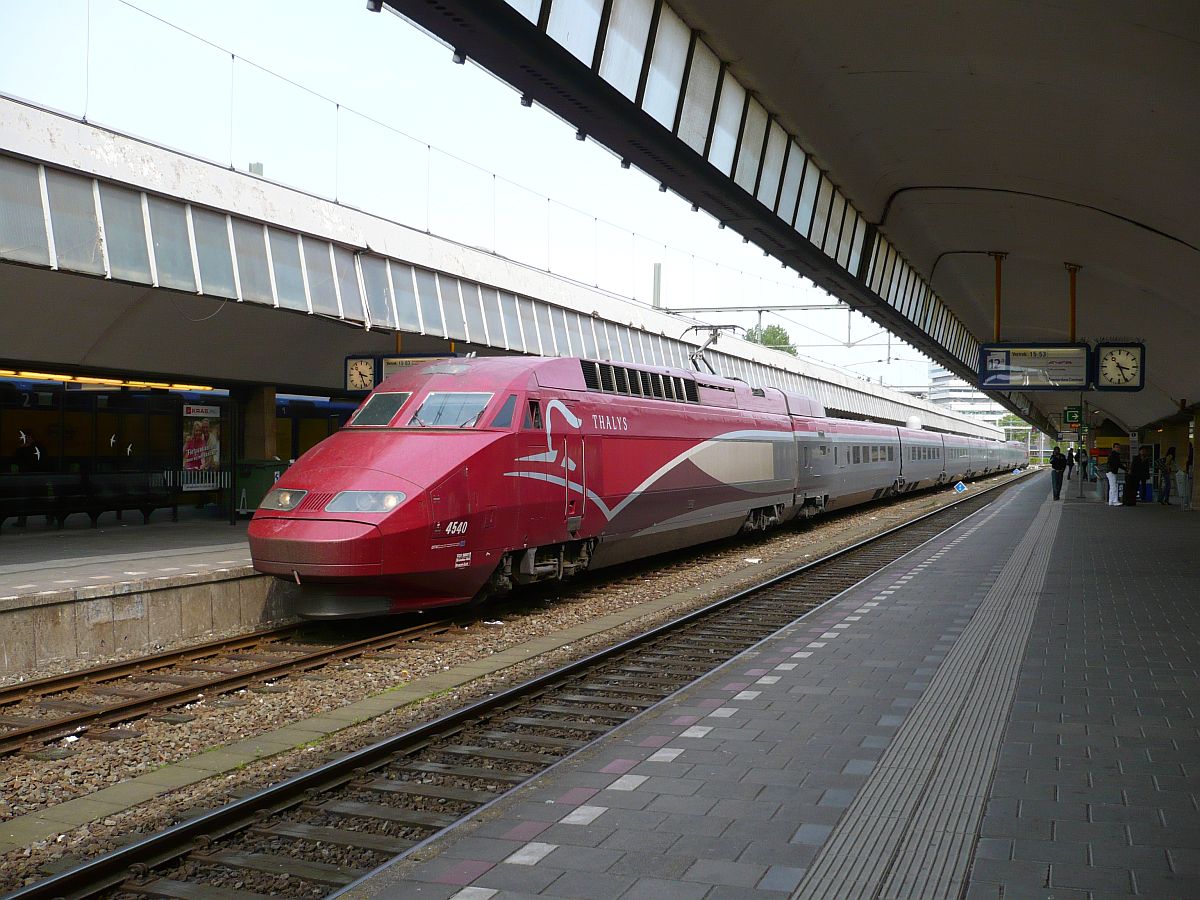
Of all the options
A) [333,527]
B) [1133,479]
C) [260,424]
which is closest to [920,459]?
[1133,479]

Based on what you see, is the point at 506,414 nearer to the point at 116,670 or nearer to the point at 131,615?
the point at 131,615

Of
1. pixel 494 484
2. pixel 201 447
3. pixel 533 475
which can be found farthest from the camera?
pixel 201 447

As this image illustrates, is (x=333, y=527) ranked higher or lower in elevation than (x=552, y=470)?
lower

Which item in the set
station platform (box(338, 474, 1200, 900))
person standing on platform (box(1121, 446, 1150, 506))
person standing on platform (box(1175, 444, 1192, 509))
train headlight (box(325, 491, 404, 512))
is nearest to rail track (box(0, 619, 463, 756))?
train headlight (box(325, 491, 404, 512))

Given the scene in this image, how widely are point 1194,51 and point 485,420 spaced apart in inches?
299

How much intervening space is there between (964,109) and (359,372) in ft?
36.8

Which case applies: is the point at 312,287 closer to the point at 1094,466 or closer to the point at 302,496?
the point at 302,496

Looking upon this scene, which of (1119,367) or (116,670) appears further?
(1119,367)

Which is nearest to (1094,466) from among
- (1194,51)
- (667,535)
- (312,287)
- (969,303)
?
(969,303)

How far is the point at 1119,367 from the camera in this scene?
20234mm

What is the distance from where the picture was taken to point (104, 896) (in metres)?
4.77

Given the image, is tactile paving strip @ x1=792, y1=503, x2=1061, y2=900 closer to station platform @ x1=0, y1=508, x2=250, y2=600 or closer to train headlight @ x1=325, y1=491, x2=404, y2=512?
train headlight @ x1=325, y1=491, x2=404, y2=512

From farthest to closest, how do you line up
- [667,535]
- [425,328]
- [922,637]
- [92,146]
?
[425,328], [667,535], [92,146], [922,637]

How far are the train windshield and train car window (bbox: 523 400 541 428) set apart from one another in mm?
523
